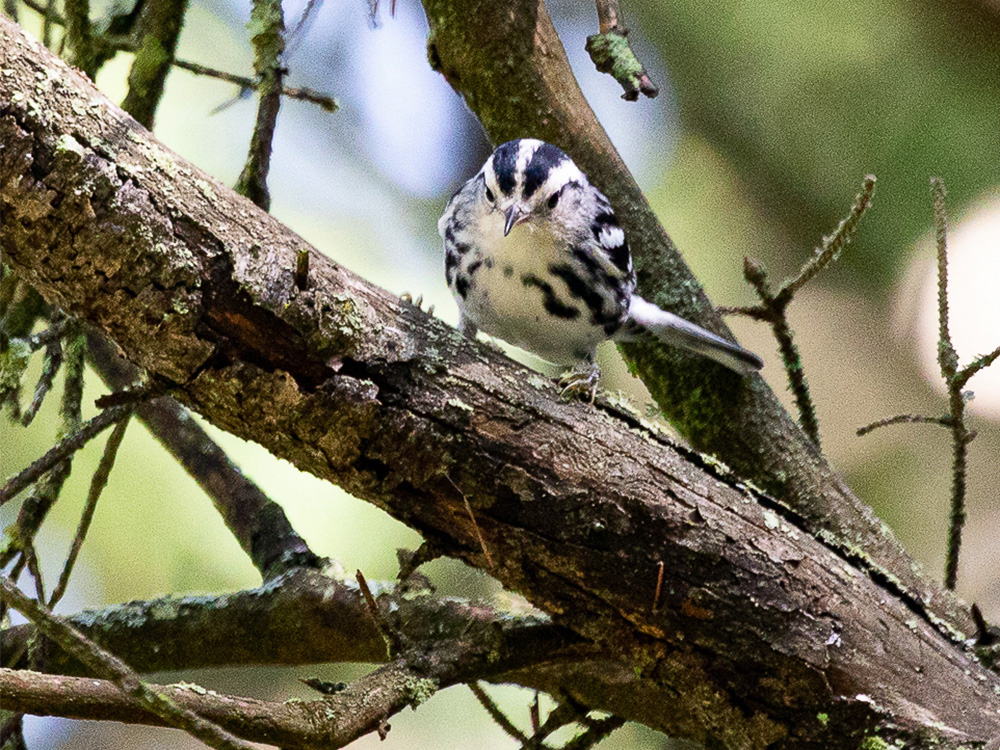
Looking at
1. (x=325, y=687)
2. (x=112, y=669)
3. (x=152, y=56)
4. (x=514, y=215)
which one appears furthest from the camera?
(x=514, y=215)

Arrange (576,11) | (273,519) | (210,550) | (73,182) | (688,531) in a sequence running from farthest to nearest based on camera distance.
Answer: (576,11), (210,550), (273,519), (688,531), (73,182)

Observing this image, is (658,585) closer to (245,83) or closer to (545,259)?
(545,259)

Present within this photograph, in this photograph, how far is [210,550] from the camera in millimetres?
2691

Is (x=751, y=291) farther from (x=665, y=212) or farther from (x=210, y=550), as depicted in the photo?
(x=210, y=550)

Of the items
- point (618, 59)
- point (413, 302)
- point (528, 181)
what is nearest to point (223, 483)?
point (413, 302)

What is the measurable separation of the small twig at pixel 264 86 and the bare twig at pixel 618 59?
0.53 metres

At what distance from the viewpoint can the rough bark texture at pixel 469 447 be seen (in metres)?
1.14

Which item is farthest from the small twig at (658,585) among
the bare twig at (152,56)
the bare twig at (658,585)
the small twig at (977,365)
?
the bare twig at (152,56)

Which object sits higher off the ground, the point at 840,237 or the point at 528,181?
the point at 528,181

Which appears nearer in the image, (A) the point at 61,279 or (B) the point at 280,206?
(A) the point at 61,279

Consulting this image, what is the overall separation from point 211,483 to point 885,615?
4.20 feet

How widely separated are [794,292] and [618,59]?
0.61 metres

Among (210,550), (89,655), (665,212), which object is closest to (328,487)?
(210,550)

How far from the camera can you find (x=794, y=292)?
1822 millimetres
